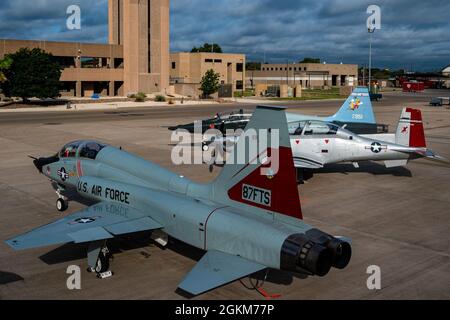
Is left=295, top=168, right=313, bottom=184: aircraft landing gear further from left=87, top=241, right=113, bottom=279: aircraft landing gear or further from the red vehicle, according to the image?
the red vehicle

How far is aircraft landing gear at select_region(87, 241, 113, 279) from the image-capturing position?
32.1 feet

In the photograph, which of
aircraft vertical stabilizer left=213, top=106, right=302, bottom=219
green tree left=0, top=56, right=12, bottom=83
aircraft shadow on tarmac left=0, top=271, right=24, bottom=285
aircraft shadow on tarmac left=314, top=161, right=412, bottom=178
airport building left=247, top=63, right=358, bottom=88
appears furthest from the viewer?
airport building left=247, top=63, right=358, bottom=88

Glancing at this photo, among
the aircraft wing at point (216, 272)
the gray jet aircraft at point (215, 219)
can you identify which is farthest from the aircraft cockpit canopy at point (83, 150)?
the aircraft wing at point (216, 272)

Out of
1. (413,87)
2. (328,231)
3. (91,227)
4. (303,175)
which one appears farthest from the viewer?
(413,87)

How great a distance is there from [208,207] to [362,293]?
3.46 m

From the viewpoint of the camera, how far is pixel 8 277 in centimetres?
973

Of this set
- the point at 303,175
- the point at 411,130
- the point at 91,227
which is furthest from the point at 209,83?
the point at 91,227

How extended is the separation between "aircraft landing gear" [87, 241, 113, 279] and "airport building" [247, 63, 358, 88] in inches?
6336

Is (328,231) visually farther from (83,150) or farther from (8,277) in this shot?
(8,277)

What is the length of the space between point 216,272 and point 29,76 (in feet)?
197

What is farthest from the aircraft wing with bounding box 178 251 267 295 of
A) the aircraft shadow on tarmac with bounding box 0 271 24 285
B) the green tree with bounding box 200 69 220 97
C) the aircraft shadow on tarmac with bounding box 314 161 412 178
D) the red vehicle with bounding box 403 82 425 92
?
the red vehicle with bounding box 403 82 425 92

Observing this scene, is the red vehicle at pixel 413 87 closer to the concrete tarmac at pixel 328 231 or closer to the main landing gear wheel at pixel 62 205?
the concrete tarmac at pixel 328 231

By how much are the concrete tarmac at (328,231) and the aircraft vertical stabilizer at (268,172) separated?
1.81 meters
